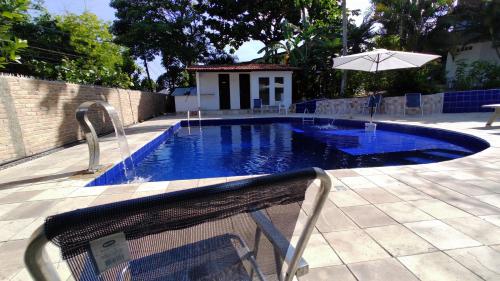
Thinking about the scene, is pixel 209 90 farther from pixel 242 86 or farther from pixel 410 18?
pixel 410 18

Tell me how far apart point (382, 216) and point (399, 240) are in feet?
1.43

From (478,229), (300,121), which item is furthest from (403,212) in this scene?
(300,121)

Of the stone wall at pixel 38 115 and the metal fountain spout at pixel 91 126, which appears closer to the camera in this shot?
the metal fountain spout at pixel 91 126

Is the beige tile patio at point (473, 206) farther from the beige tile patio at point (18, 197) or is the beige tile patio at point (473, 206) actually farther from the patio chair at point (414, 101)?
the patio chair at point (414, 101)

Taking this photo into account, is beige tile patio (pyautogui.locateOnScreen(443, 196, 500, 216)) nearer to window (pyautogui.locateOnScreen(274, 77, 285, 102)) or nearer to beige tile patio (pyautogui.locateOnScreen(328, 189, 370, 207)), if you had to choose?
beige tile patio (pyautogui.locateOnScreen(328, 189, 370, 207))

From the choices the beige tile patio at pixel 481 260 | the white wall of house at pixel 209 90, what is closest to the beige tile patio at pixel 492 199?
the beige tile patio at pixel 481 260

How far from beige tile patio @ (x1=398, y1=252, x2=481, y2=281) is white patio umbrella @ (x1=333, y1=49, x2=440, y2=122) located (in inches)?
323

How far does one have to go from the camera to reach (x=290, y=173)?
1.03 metres

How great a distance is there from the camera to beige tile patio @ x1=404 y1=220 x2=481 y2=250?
2180 mm

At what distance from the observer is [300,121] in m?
12.9

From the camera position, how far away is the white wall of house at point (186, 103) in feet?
57.0

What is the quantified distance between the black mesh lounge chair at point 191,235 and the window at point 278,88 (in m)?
15.3

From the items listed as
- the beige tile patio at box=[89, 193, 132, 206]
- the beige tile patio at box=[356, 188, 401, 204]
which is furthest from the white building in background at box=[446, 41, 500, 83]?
the beige tile patio at box=[89, 193, 132, 206]

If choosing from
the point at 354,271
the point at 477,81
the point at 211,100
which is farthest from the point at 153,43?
the point at 354,271
